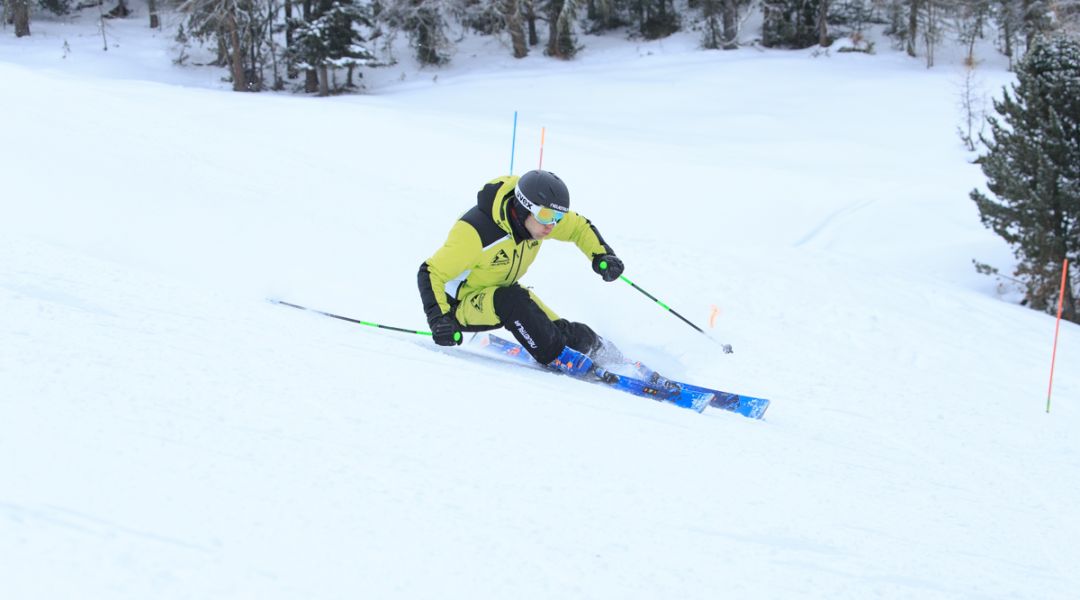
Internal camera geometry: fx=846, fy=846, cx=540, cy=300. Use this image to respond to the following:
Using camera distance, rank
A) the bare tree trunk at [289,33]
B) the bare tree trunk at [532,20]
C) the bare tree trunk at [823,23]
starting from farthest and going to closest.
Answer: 1. the bare tree trunk at [532,20]
2. the bare tree trunk at [823,23]
3. the bare tree trunk at [289,33]

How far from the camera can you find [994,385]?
6727mm

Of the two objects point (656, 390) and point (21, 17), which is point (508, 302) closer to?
point (656, 390)

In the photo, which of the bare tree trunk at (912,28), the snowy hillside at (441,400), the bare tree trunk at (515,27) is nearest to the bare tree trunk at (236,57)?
the bare tree trunk at (515,27)

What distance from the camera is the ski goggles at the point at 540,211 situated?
5118 millimetres

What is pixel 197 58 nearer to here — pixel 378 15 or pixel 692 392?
pixel 378 15

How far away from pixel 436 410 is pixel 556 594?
4.24 ft

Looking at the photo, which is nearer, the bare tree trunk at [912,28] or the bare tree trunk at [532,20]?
the bare tree trunk at [912,28]

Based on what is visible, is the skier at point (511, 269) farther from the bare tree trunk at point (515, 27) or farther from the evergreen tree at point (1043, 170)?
the bare tree trunk at point (515, 27)

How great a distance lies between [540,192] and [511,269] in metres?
0.66

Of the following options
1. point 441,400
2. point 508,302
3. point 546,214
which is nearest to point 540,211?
point 546,214

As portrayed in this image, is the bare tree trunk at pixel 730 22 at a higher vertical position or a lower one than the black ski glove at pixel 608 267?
higher

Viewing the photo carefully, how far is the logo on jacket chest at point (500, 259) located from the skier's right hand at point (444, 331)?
0.54 metres

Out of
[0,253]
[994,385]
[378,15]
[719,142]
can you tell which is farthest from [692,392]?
[378,15]

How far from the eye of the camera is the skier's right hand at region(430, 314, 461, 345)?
5.07m
